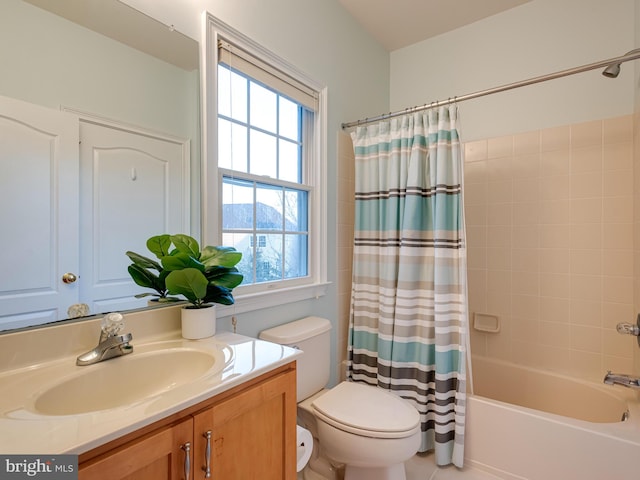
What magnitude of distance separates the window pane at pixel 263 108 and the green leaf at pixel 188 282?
35.3 inches

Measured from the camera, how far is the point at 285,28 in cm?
165

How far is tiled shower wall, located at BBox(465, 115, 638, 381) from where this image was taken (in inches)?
72.1

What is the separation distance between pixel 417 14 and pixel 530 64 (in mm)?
807

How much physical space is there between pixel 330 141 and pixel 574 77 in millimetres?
1537

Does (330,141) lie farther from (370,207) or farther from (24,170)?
(24,170)

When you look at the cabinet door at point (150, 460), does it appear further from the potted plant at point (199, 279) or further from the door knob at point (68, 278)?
the door knob at point (68, 278)

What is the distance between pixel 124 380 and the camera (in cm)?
92

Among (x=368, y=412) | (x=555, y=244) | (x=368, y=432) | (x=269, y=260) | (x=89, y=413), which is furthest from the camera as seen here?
(x=555, y=244)

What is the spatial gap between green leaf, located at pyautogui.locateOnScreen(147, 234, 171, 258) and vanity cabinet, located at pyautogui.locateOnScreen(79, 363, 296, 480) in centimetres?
55

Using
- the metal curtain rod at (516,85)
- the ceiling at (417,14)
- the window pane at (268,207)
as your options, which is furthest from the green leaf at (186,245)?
the ceiling at (417,14)

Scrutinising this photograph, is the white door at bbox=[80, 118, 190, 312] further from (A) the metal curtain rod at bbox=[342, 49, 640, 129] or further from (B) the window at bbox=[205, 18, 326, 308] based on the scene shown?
(A) the metal curtain rod at bbox=[342, 49, 640, 129]

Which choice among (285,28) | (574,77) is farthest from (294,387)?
(574,77)

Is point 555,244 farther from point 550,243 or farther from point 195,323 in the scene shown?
point 195,323

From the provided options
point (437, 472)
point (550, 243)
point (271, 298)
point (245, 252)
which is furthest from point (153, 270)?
point (550, 243)
